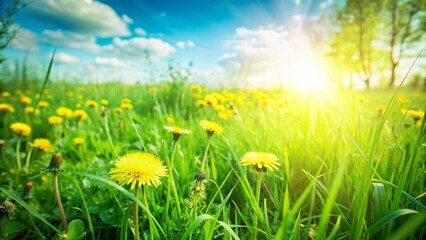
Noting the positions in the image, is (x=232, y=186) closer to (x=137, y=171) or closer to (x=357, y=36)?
(x=137, y=171)

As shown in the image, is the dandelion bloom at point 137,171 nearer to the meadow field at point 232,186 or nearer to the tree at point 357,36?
the meadow field at point 232,186

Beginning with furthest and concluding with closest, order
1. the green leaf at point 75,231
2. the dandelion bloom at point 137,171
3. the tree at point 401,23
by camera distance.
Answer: the tree at point 401,23, the green leaf at point 75,231, the dandelion bloom at point 137,171

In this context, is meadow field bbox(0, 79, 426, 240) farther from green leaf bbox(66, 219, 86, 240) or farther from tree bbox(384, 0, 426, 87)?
tree bbox(384, 0, 426, 87)

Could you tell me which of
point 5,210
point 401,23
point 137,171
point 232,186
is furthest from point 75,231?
point 401,23

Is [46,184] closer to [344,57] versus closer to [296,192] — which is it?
[296,192]

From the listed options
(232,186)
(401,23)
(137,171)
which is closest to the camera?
(137,171)

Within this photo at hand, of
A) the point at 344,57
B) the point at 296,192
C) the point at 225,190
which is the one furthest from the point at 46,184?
the point at 344,57

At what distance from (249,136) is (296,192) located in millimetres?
574

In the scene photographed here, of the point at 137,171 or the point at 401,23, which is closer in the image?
the point at 137,171

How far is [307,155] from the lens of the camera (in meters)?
1.53

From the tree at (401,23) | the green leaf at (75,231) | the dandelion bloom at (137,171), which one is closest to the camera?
the dandelion bloom at (137,171)

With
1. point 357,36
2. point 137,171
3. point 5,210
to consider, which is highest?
point 357,36

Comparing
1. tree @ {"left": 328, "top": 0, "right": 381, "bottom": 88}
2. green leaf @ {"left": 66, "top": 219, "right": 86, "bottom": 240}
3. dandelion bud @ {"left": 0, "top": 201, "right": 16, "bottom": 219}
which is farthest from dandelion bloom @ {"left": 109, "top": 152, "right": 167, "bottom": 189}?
tree @ {"left": 328, "top": 0, "right": 381, "bottom": 88}

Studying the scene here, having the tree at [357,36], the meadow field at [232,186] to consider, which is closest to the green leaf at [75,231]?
the meadow field at [232,186]
